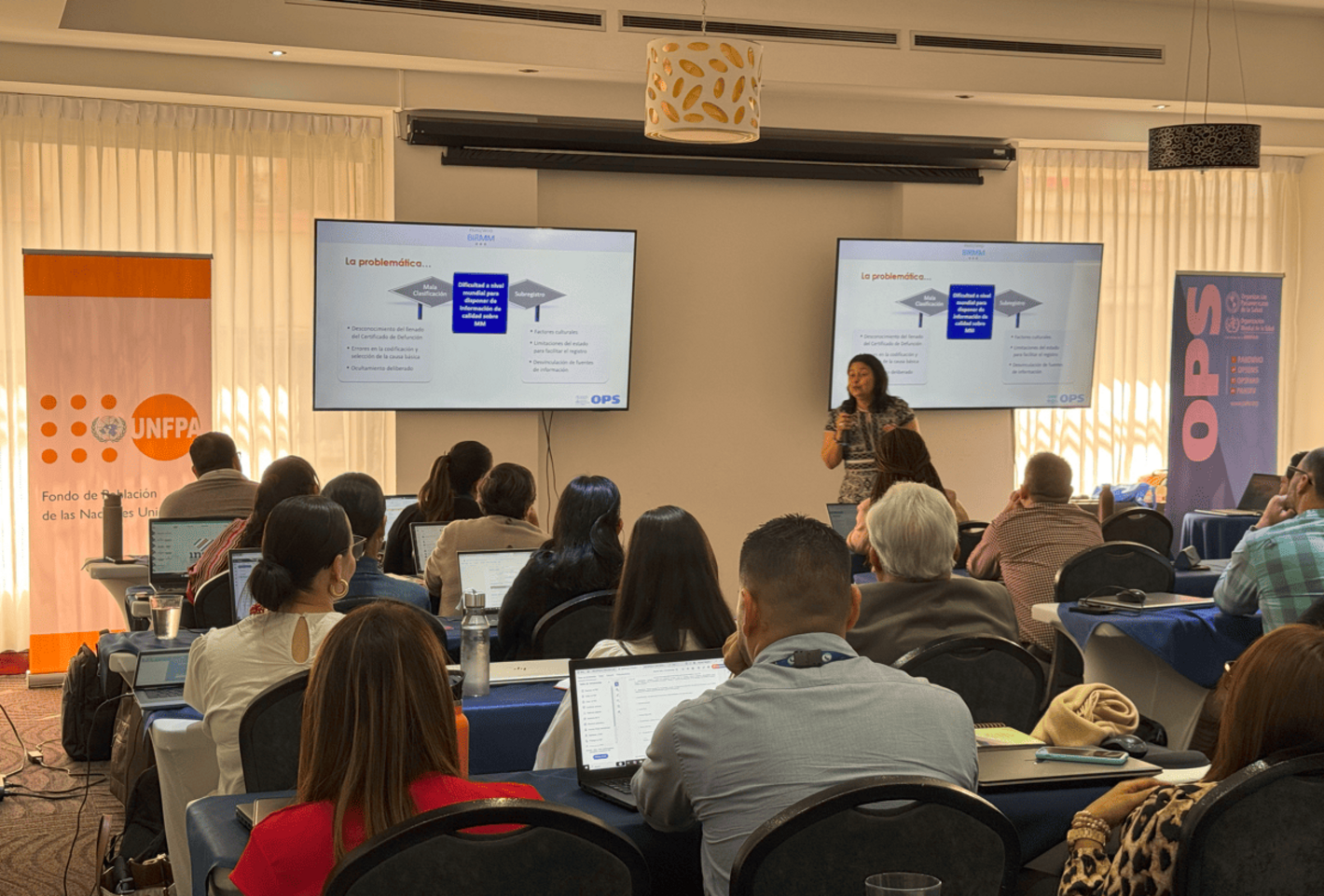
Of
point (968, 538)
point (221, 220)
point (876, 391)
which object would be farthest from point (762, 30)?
point (221, 220)

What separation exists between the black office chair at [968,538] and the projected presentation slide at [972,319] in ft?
5.97

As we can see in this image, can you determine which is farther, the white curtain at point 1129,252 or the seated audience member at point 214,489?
the white curtain at point 1129,252

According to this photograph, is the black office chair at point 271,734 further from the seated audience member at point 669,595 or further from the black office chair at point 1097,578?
the black office chair at point 1097,578

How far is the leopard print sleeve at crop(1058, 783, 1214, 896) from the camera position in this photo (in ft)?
6.26

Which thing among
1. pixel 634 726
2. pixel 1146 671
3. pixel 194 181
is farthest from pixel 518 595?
pixel 194 181

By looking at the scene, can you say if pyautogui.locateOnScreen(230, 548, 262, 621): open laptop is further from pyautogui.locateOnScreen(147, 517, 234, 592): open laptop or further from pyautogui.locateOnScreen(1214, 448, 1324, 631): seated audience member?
pyautogui.locateOnScreen(1214, 448, 1324, 631): seated audience member

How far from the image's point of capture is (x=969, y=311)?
8312 mm

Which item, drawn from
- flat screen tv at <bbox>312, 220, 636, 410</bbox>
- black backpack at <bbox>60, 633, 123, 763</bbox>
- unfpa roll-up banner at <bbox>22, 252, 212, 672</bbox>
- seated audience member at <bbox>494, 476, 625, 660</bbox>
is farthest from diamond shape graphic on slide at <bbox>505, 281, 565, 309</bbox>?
seated audience member at <bbox>494, 476, 625, 660</bbox>

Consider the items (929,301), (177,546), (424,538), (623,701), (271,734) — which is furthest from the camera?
(929,301)

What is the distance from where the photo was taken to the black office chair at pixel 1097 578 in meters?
4.99

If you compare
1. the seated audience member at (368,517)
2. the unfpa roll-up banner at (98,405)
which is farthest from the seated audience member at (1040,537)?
the unfpa roll-up banner at (98,405)

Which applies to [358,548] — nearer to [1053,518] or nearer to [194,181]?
[1053,518]

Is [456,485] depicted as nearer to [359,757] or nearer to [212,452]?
[212,452]

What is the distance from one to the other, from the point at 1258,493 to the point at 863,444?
258 cm
